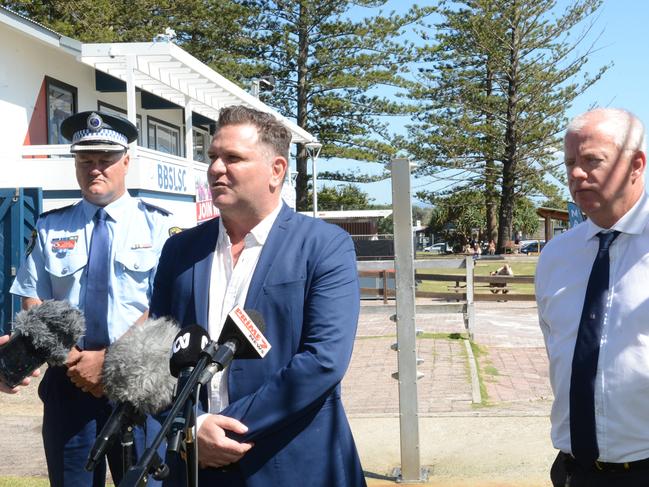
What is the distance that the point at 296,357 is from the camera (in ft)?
9.00

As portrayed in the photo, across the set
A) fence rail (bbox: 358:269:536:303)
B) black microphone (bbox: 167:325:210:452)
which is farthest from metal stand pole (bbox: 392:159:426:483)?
fence rail (bbox: 358:269:536:303)

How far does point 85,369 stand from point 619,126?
2.23 metres

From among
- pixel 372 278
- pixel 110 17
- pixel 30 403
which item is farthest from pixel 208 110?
pixel 30 403

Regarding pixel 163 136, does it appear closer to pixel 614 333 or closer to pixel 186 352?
pixel 614 333

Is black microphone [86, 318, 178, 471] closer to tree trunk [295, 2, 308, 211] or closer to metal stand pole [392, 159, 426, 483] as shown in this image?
metal stand pole [392, 159, 426, 483]

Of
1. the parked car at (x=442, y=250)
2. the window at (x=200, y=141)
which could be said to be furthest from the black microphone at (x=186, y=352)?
the parked car at (x=442, y=250)

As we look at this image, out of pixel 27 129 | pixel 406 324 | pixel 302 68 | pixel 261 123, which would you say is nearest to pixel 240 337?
pixel 261 123

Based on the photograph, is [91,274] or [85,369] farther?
[91,274]

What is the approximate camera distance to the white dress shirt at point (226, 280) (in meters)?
2.89

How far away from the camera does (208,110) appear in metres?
23.4

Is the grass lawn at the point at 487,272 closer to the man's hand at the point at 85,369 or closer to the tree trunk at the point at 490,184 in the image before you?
the tree trunk at the point at 490,184

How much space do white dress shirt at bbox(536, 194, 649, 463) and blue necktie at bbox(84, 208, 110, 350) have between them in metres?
1.85

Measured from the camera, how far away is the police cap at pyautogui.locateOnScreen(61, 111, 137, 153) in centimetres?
381

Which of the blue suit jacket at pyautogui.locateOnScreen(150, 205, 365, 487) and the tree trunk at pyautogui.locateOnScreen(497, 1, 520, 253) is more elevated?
the tree trunk at pyautogui.locateOnScreen(497, 1, 520, 253)
